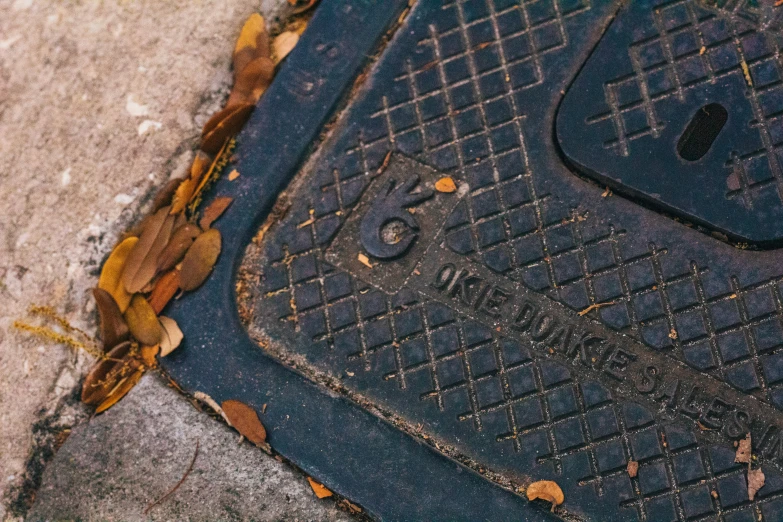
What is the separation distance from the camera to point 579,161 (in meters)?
1.94

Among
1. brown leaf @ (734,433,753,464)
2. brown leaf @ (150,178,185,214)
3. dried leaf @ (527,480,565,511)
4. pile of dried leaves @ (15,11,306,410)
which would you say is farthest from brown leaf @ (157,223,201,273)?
brown leaf @ (734,433,753,464)

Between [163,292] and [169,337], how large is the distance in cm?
Result: 14

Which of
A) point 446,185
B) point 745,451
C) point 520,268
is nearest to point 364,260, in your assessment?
point 446,185

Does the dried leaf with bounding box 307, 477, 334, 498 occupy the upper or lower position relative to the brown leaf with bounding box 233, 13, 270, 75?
lower

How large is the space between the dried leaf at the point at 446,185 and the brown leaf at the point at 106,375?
1063mm

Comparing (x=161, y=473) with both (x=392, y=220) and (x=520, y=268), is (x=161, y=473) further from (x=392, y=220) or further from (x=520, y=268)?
(x=520, y=268)

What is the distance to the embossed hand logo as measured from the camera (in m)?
1.99

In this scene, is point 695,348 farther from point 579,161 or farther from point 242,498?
point 242,498

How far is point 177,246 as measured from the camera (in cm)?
207

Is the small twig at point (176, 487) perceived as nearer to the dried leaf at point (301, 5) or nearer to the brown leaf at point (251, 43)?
the brown leaf at point (251, 43)

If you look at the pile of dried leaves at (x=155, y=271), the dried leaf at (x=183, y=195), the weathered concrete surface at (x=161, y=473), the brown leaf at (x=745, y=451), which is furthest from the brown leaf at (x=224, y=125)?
the brown leaf at (x=745, y=451)

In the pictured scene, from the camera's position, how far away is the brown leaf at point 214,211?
210 cm

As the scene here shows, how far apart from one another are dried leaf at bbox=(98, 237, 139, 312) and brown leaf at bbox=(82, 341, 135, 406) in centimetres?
13

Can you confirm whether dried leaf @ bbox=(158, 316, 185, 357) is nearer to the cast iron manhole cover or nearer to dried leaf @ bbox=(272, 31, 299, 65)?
the cast iron manhole cover
